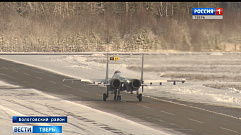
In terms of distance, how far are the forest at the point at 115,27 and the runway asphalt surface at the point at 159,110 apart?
40.8m

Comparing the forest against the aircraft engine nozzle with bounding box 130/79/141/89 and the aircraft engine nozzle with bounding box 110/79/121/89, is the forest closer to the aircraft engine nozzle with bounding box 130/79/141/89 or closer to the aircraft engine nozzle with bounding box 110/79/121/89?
the aircraft engine nozzle with bounding box 130/79/141/89

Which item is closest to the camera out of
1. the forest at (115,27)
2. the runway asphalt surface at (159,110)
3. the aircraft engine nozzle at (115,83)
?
the runway asphalt surface at (159,110)

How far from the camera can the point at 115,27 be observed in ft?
427

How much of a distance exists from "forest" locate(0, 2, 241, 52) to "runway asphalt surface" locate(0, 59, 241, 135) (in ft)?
134


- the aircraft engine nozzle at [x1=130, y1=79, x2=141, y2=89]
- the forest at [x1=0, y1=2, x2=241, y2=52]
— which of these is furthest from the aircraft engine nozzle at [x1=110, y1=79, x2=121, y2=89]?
the forest at [x1=0, y1=2, x2=241, y2=52]

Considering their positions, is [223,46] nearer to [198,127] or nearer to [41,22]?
[41,22]

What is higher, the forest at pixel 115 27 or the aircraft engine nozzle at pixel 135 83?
the forest at pixel 115 27

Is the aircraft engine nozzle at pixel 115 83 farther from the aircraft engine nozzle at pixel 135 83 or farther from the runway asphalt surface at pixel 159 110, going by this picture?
the runway asphalt surface at pixel 159 110

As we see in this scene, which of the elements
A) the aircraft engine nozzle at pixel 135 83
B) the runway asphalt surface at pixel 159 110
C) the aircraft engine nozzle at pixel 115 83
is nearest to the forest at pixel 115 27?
the runway asphalt surface at pixel 159 110

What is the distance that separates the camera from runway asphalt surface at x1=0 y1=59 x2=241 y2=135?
39000 mm

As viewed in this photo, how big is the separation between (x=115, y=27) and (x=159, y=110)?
279 ft

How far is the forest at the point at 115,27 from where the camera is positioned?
332 feet

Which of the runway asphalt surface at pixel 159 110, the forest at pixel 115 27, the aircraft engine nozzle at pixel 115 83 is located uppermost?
the forest at pixel 115 27

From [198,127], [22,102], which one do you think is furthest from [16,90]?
[198,127]
